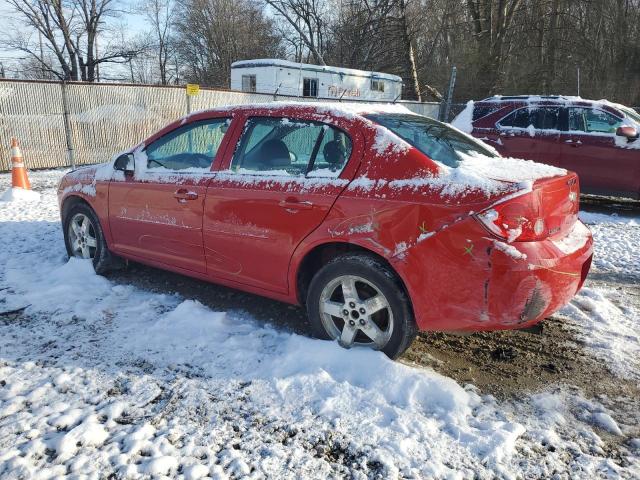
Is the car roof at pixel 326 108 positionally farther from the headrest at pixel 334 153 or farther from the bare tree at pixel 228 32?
the bare tree at pixel 228 32

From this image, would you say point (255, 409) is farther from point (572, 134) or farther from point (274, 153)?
point (572, 134)

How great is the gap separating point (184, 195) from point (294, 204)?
107cm

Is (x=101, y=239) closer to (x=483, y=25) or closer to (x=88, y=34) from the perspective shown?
(x=483, y=25)

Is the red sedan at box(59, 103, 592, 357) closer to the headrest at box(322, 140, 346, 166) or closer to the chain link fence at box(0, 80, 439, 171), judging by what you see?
the headrest at box(322, 140, 346, 166)

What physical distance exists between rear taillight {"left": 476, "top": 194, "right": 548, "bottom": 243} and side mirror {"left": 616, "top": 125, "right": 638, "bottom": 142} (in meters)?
6.10

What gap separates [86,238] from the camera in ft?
15.6

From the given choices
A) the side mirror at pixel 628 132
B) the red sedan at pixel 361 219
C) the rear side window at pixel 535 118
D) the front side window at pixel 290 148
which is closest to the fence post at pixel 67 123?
the red sedan at pixel 361 219

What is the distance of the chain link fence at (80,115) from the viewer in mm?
Answer: 10781

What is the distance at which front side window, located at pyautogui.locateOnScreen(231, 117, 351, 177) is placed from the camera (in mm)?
3164

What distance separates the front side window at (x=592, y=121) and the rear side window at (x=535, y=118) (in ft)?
0.78

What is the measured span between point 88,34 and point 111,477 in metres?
41.1

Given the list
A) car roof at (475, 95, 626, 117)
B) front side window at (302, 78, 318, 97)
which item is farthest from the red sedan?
front side window at (302, 78, 318, 97)

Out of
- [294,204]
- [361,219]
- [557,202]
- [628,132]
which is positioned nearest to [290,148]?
[294,204]

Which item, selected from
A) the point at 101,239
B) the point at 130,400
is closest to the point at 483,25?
the point at 101,239
